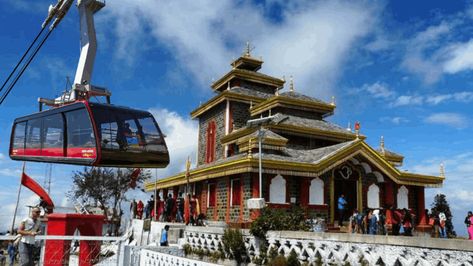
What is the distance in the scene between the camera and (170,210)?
1001 inches

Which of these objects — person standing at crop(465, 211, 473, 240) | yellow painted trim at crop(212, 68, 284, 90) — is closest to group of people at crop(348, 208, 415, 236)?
person standing at crop(465, 211, 473, 240)

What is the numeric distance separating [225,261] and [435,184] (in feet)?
51.7

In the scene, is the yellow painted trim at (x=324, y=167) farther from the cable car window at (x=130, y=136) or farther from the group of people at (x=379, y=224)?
the cable car window at (x=130, y=136)

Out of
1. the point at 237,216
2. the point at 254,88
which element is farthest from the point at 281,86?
the point at 237,216

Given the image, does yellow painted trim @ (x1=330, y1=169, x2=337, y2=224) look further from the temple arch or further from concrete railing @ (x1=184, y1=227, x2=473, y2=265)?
concrete railing @ (x1=184, y1=227, x2=473, y2=265)

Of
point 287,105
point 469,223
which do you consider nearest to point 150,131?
point 469,223

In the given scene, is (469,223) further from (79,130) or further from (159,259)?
(79,130)

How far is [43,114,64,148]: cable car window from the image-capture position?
45.2 ft

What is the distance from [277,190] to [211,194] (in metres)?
5.45

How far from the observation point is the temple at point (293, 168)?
21219mm

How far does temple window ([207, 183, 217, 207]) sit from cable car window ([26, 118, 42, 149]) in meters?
11.6

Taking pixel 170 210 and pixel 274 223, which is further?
pixel 170 210

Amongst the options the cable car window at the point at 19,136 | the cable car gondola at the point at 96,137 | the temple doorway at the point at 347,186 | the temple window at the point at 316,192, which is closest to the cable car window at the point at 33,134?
the cable car gondola at the point at 96,137

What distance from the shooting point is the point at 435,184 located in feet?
83.4
